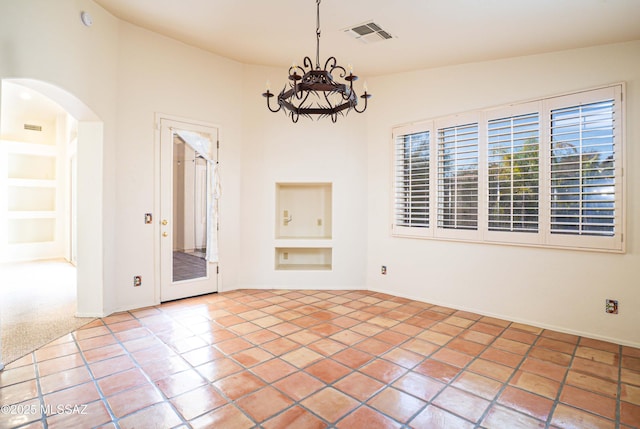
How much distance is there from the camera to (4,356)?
2.76 m

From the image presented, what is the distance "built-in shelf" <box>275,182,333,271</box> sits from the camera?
5.55 meters

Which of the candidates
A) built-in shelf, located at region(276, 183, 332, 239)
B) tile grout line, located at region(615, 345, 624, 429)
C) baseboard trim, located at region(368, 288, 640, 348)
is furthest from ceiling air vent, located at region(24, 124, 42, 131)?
tile grout line, located at region(615, 345, 624, 429)

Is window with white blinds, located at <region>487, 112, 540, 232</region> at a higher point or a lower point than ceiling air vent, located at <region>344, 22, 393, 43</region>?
lower

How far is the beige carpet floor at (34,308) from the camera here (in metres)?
3.09

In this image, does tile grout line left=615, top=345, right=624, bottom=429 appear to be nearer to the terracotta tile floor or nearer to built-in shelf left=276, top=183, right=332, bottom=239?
the terracotta tile floor

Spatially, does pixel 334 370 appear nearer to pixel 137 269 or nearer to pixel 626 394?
pixel 626 394

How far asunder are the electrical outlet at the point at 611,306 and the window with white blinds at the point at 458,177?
142cm

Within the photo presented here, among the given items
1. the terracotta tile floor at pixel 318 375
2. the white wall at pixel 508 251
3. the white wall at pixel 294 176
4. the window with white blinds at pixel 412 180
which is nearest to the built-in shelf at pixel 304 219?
the white wall at pixel 294 176

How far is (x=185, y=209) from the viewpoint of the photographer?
4.48 meters

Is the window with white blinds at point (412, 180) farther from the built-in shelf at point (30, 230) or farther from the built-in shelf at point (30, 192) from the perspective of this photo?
the built-in shelf at point (30, 230)

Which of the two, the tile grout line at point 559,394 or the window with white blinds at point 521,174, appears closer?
the tile grout line at point 559,394

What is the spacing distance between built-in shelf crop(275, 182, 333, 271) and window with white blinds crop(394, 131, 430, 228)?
3.97 feet

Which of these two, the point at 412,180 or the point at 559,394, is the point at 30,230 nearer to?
the point at 412,180

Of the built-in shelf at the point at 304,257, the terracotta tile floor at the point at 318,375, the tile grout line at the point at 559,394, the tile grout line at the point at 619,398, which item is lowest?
the tile grout line at the point at 619,398
